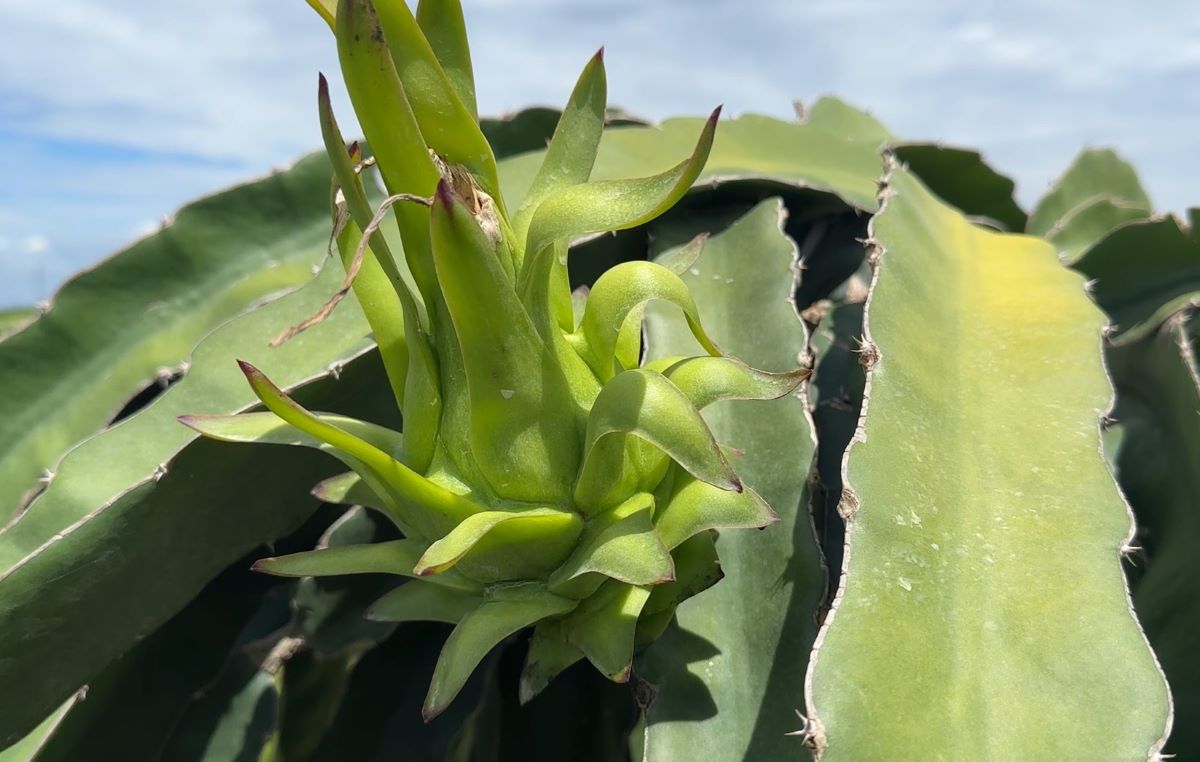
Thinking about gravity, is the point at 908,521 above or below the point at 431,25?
below

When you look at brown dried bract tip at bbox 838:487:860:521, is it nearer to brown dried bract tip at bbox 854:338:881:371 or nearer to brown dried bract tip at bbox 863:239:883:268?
brown dried bract tip at bbox 854:338:881:371

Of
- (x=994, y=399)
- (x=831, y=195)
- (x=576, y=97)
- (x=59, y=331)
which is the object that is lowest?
(x=994, y=399)

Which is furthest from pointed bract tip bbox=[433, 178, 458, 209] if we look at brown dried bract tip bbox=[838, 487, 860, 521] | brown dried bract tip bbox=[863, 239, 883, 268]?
brown dried bract tip bbox=[863, 239, 883, 268]

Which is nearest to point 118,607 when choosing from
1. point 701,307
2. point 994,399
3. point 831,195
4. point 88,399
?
point 88,399

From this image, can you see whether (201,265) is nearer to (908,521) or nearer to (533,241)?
(533,241)

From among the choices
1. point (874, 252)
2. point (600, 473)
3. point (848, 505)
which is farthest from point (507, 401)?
point (874, 252)

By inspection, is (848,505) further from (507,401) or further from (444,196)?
(444,196)

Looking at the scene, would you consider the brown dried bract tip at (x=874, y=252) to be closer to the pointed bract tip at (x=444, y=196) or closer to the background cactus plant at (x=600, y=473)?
the background cactus plant at (x=600, y=473)
